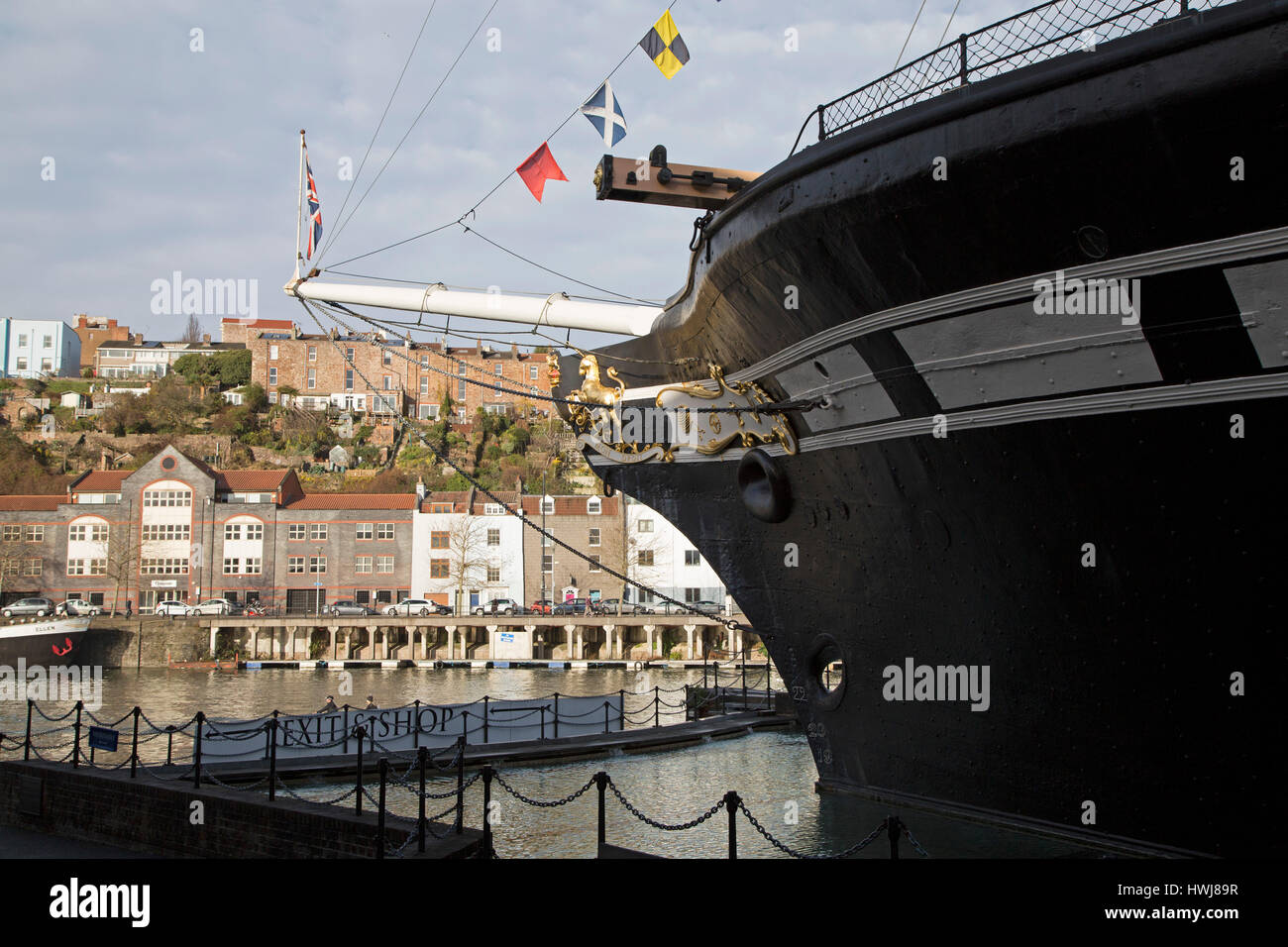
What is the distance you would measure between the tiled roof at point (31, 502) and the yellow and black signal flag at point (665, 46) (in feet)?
178

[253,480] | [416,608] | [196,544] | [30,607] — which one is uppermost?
[253,480]

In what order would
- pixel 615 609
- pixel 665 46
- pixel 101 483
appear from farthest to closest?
1. pixel 101 483
2. pixel 615 609
3. pixel 665 46

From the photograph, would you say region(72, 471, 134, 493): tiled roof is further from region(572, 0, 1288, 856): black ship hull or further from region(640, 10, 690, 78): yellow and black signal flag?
region(572, 0, 1288, 856): black ship hull

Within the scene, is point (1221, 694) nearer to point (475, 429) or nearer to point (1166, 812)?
point (1166, 812)

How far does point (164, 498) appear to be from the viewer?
52344 mm

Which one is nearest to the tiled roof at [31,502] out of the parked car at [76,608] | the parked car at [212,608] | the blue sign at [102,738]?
the parked car at [76,608]

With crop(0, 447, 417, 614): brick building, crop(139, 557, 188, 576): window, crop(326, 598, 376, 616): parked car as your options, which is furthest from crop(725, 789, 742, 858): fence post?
crop(139, 557, 188, 576): window

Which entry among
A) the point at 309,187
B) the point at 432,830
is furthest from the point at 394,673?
the point at 432,830

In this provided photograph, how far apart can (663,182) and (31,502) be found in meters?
55.1

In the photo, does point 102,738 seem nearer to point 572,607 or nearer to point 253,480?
point 572,607

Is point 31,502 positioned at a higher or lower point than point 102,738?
higher

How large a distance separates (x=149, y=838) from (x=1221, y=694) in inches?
401

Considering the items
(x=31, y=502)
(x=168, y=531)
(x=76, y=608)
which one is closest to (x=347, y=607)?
(x=168, y=531)

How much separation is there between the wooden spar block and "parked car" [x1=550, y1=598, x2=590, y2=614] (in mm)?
39007
